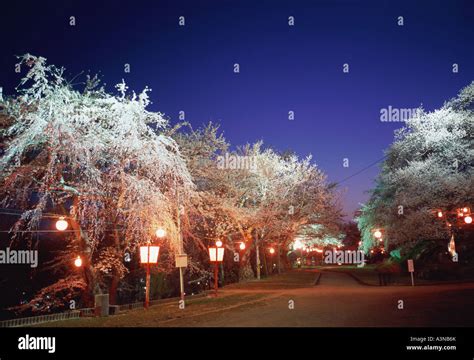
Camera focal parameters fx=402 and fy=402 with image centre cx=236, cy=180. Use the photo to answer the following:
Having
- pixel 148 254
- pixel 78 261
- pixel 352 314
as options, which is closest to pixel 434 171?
pixel 352 314

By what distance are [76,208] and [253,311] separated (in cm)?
869

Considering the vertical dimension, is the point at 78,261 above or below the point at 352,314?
above

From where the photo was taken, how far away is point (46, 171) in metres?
15.7

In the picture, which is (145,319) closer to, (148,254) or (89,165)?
(148,254)

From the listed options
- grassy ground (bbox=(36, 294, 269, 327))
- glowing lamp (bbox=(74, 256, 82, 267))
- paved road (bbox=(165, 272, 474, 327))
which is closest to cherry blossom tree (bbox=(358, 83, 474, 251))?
paved road (bbox=(165, 272, 474, 327))

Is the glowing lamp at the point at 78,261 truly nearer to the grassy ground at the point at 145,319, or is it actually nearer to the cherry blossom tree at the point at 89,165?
the cherry blossom tree at the point at 89,165

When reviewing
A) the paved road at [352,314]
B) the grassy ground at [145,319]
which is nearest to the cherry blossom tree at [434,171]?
the paved road at [352,314]

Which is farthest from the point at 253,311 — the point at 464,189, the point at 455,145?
the point at 455,145

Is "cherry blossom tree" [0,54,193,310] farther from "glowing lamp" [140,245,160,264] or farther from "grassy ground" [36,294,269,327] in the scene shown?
"grassy ground" [36,294,269,327]

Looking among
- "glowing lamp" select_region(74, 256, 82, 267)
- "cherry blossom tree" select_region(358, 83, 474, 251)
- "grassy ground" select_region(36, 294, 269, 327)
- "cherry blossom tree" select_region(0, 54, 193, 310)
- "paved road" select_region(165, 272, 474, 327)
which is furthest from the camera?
"cherry blossom tree" select_region(358, 83, 474, 251)

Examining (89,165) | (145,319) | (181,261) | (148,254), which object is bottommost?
(145,319)

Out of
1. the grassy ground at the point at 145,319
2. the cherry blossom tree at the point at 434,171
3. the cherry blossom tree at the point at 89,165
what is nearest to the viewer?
the grassy ground at the point at 145,319
